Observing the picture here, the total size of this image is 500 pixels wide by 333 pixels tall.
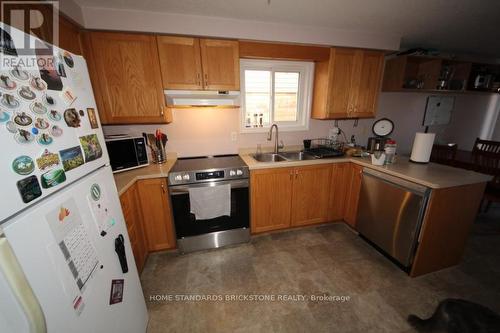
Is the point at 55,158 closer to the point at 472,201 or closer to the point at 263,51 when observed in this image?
the point at 263,51

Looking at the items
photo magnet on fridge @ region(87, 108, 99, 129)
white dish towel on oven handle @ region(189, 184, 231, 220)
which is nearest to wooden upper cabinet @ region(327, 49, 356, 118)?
white dish towel on oven handle @ region(189, 184, 231, 220)

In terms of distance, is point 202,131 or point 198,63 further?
point 202,131

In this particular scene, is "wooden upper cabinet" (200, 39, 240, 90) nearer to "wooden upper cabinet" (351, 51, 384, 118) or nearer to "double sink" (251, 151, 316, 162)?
"double sink" (251, 151, 316, 162)

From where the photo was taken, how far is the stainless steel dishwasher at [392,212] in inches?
63.4

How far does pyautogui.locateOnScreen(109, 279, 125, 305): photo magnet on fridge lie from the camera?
946 millimetres

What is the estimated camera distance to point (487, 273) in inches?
68.5

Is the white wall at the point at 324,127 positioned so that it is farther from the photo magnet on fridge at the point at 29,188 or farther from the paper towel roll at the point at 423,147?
the photo magnet on fridge at the point at 29,188

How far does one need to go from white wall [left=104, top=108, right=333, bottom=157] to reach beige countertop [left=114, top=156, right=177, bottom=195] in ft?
1.34

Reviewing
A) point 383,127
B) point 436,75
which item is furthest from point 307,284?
point 436,75

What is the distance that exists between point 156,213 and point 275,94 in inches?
82.5

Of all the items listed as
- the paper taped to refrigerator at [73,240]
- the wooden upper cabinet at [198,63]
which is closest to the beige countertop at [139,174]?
the paper taped to refrigerator at [73,240]

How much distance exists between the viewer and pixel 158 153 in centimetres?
217

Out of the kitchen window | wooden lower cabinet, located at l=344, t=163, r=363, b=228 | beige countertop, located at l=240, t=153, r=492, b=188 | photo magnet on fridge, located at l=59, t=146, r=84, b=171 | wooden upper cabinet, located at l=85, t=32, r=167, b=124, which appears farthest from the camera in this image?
the kitchen window

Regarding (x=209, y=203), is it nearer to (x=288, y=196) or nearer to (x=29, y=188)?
(x=288, y=196)
